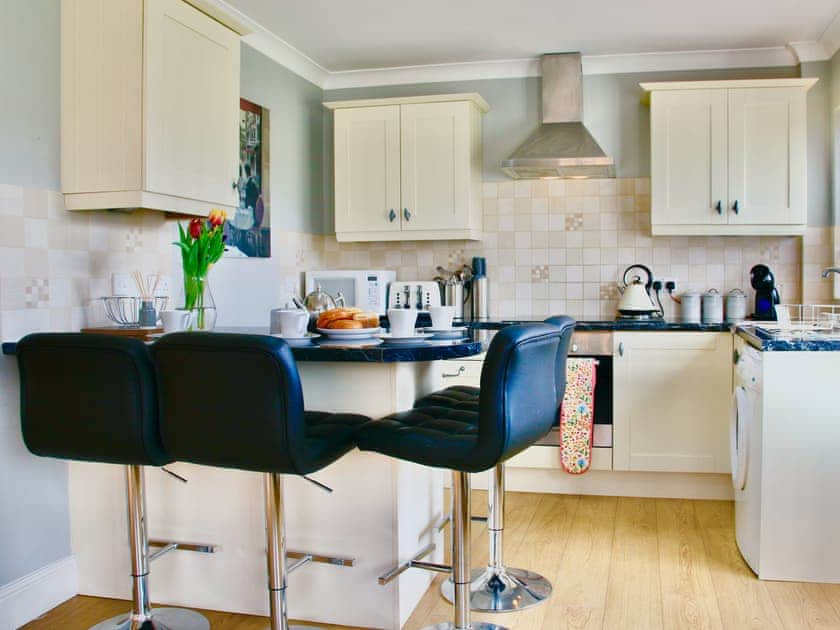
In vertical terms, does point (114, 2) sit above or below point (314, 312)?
above

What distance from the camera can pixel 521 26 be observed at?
164 inches

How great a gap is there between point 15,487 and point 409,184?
2675 millimetres

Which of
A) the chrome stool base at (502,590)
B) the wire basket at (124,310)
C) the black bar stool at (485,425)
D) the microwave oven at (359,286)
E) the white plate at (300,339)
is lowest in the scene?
the chrome stool base at (502,590)

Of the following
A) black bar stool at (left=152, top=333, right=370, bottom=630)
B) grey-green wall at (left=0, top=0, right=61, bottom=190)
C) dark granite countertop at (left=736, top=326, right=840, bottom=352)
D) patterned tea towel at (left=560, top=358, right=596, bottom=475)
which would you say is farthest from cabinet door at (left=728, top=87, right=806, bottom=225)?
grey-green wall at (left=0, top=0, right=61, bottom=190)

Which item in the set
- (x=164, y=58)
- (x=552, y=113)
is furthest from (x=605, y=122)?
(x=164, y=58)

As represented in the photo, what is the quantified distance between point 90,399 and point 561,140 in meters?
3.09

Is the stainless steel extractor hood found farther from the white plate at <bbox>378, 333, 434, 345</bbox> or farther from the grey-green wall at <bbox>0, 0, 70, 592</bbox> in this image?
the grey-green wall at <bbox>0, 0, 70, 592</bbox>

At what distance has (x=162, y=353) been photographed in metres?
2.01

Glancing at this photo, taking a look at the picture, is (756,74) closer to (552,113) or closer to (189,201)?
(552,113)

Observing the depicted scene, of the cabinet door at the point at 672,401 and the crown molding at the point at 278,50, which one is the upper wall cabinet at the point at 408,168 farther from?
the cabinet door at the point at 672,401

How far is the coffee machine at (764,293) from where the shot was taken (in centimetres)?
432

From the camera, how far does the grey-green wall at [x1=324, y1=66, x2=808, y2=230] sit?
4.64m

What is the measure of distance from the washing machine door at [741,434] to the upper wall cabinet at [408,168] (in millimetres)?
1872

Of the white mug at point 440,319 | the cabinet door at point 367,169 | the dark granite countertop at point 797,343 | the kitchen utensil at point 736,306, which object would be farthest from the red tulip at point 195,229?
the kitchen utensil at point 736,306
